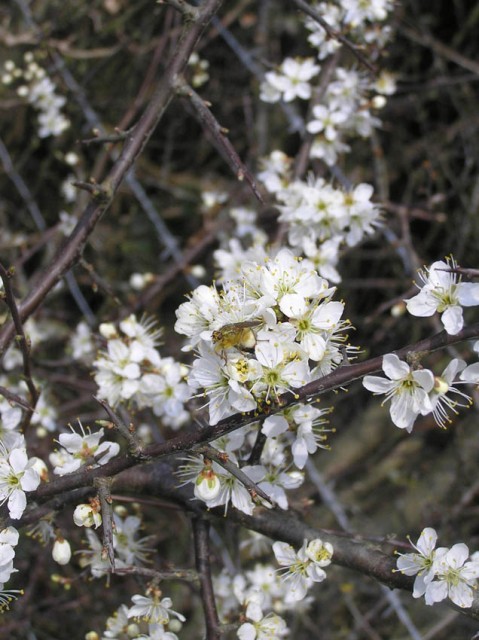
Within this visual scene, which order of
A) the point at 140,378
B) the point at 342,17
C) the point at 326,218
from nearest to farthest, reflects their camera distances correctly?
the point at 140,378 → the point at 326,218 → the point at 342,17

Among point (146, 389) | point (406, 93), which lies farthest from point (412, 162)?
point (146, 389)

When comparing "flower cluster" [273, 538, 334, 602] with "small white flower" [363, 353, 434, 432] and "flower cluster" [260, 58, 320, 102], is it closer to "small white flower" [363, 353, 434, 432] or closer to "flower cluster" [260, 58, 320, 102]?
"small white flower" [363, 353, 434, 432]

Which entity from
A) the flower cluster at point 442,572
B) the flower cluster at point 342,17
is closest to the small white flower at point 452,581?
the flower cluster at point 442,572

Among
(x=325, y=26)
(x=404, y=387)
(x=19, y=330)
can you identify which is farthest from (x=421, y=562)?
(x=325, y=26)

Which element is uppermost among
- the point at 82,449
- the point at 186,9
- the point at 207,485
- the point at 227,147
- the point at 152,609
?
the point at 186,9

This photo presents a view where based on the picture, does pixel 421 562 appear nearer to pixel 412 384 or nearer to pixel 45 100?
pixel 412 384

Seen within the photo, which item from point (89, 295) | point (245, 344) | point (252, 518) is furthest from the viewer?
point (89, 295)

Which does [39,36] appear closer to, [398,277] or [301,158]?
[301,158]
